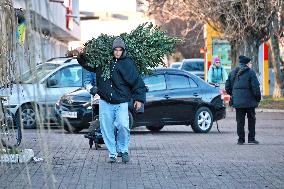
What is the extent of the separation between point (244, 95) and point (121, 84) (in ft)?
14.3

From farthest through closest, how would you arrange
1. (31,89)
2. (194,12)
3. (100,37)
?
(194,12) → (100,37) → (31,89)

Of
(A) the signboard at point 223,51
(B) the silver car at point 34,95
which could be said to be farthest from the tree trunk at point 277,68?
(B) the silver car at point 34,95

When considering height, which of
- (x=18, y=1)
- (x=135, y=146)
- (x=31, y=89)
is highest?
(x=18, y=1)

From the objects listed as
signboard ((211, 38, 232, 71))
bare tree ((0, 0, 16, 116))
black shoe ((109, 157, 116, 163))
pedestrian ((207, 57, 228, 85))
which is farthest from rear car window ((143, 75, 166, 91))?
signboard ((211, 38, 232, 71))

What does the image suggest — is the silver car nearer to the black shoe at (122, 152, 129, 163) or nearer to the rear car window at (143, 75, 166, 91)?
the black shoe at (122, 152, 129, 163)

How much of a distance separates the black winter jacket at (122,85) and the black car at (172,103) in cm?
624

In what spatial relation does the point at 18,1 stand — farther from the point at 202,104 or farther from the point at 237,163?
the point at 202,104

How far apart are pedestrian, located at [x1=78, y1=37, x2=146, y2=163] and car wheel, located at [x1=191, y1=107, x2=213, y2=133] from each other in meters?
7.63

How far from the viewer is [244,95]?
16.3 m

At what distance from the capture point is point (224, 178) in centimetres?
1057

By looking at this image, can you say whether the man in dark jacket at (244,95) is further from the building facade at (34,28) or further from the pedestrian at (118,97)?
the building facade at (34,28)

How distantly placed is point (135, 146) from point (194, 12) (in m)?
20.8

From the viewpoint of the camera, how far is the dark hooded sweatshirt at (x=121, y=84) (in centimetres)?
1248

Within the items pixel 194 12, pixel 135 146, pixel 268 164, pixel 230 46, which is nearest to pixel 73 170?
pixel 268 164
